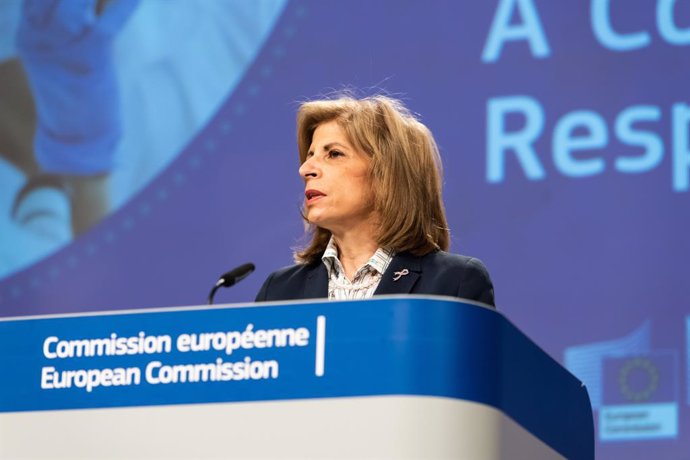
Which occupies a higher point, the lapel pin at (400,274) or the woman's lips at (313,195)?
the woman's lips at (313,195)

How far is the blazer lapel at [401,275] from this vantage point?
8.19 ft

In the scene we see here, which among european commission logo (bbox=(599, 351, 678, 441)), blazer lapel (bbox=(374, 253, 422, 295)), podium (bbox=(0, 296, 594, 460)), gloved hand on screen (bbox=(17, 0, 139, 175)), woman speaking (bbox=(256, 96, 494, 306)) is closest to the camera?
podium (bbox=(0, 296, 594, 460))

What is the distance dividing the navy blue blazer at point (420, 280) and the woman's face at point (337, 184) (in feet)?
0.39

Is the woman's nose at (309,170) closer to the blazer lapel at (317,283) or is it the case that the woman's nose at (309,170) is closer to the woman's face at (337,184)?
the woman's face at (337,184)

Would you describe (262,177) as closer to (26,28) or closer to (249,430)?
(26,28)

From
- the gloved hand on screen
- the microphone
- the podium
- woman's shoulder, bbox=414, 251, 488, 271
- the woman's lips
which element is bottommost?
the podium

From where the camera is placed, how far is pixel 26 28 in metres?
4.89

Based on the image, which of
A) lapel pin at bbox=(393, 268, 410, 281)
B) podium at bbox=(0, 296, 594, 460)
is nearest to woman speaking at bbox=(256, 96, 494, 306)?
lapel pin at bbox=(393, 268, 410, 281)

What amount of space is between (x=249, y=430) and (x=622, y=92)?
2.43m

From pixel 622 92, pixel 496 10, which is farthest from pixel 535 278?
pixel 496 10

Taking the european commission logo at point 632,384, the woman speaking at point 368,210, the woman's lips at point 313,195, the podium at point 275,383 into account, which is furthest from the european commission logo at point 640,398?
the podium at point 275,383

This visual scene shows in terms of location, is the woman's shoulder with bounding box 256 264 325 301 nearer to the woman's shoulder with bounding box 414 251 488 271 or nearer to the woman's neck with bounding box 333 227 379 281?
the woman's neck with bounding box 333 227 379 281

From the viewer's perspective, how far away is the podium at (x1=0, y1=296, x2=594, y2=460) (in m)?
1.75

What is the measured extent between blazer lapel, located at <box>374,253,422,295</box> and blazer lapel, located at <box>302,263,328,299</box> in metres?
0.14
